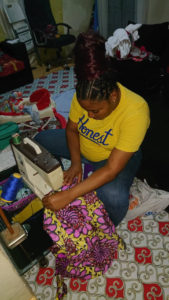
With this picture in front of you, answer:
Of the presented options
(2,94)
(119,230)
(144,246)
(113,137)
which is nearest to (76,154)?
(113,137)

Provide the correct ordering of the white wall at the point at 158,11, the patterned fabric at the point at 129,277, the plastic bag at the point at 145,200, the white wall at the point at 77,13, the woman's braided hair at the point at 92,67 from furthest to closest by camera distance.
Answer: the white wall at the point at 77,13
the white wall at the point at 158,11
the plastic bag at the point at 145,200
the patterned fabric at the point at 129,277
the woman's braided hair at the point at 92,67

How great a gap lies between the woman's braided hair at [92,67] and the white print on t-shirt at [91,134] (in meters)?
0.36

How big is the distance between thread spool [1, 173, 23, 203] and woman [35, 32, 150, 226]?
10.3 inches

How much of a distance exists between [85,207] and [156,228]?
82 centimetres

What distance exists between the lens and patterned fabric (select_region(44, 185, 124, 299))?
124cm

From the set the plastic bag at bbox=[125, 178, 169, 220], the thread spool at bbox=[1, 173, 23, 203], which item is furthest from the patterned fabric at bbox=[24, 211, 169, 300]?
the thread spool at bbox=[1, 173, 23, 203]

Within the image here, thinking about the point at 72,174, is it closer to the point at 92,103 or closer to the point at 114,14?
the point at 92,103

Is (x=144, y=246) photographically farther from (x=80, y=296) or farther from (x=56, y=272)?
(x=56, y=272)

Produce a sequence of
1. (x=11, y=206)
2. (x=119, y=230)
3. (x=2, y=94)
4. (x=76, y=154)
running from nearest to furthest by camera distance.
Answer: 1. (x=11, y=206)
2. (x=76, y=154)
3. (x=119, y=230)
4. (x=2, y=94)

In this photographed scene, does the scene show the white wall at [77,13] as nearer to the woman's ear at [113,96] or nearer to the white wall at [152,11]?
the white wall at [152,11]

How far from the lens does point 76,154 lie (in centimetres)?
158

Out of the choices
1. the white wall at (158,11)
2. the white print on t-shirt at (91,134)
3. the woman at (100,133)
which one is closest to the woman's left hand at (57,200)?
the woman at (100,133)

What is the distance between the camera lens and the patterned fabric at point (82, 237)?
124 cm

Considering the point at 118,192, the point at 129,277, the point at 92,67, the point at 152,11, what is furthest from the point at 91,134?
the point at 152,11
